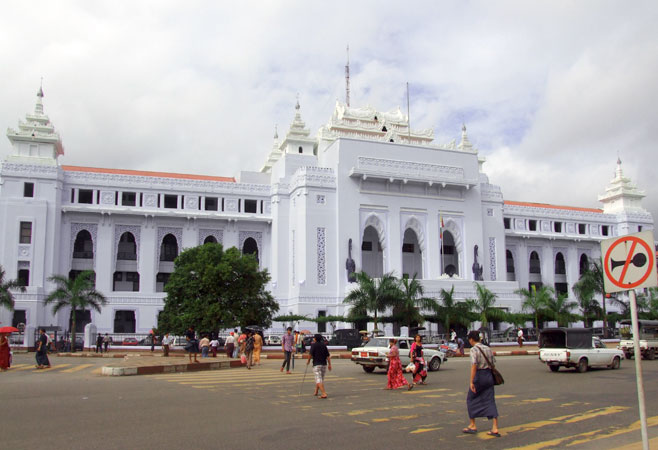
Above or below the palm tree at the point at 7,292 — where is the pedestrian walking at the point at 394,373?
below

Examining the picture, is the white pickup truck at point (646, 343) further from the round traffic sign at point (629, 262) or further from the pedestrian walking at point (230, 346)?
the round traffic sign at point (629, 262)

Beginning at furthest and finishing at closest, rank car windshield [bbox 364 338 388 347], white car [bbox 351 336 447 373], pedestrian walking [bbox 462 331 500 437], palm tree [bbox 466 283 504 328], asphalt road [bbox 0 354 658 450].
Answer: palm tree [bbox 466 283 504 328]
car windshield [bbox 364 338 388 347]
white car [bbox 351 336 447 373]
pedestrian walking [bbox 462 331 500 437]
asphalt road [bbox 0 354 658 450]

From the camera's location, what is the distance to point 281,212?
47.9m

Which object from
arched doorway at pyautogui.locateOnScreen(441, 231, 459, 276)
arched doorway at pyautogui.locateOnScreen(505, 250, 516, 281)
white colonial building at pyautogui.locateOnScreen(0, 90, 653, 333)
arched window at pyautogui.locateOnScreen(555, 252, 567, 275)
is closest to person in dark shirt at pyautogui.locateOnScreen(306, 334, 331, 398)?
white colonial building at pyautogui.locateOnScreen(0, 90, 653, 333)

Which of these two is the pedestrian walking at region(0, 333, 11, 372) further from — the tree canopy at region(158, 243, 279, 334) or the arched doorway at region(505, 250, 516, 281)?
the arched doorway at region(505, 250, 516, 281)

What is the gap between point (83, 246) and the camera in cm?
4641

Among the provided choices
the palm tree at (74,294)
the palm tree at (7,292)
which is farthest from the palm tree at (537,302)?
the palm tree at (7,292)

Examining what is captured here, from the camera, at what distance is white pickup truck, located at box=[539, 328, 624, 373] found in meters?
19.6

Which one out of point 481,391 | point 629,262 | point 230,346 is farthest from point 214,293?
point 629,262

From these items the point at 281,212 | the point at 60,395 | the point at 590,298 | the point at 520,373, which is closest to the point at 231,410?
the point at 60,395

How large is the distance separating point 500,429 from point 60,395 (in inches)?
355

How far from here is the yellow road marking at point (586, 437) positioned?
828 cm

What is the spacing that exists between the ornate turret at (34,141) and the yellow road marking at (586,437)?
1699 inches

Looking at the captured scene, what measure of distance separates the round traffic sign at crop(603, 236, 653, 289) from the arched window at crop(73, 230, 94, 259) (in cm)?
4456
